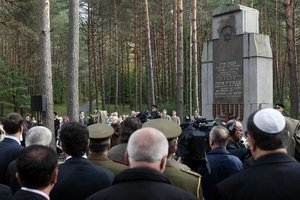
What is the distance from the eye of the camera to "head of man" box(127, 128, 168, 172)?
7.38 ft

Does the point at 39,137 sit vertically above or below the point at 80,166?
above

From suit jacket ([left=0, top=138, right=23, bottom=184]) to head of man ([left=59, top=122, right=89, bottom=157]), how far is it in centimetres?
135

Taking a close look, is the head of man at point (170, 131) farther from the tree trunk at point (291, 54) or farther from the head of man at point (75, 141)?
the tree trunk at point (291, 54)

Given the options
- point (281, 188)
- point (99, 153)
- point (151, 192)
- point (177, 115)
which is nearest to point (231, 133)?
point (99, 153)

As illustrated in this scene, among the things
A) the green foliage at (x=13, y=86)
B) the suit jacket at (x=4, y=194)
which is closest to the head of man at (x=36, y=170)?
the suit jacket at (x=4, y=194)

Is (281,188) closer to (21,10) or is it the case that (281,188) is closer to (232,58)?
(232,58)

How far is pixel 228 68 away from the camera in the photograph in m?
12.5

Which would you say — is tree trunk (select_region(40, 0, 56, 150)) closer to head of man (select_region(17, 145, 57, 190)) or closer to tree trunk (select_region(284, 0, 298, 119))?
head of man (select_region(17, 145, 57, 190))

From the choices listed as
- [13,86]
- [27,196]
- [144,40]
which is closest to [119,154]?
[27,196]

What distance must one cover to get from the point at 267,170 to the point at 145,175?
0.75m

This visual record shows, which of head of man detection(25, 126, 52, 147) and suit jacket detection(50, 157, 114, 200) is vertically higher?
head of man detection(25, 126, 52, 147)

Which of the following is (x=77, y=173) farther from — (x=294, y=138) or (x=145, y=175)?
(x=294, y=138)

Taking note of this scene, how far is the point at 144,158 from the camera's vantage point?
7.37ft

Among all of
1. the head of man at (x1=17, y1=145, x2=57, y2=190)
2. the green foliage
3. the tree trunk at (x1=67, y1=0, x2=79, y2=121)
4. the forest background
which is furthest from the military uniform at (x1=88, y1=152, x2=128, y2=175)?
the green foliage
